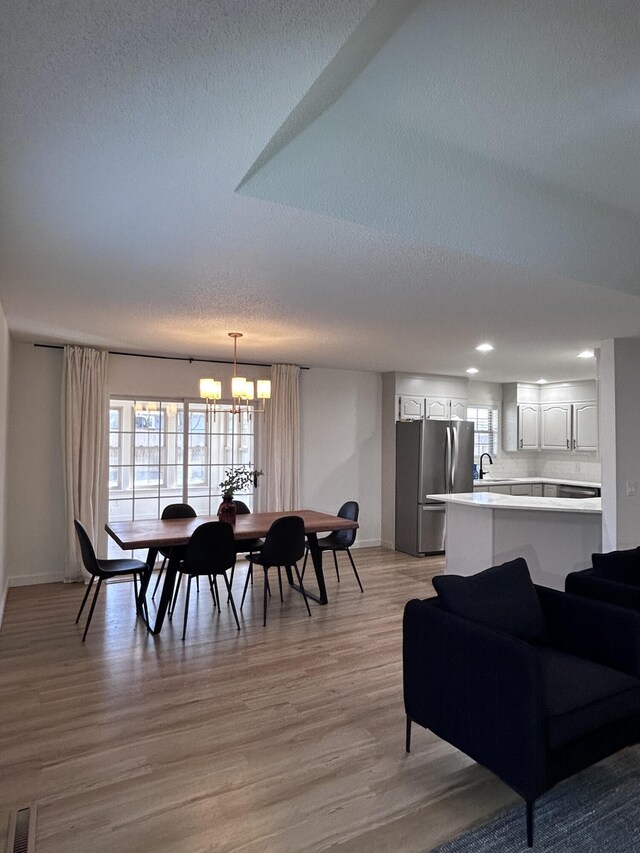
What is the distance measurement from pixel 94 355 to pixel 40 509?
1728 millimetres

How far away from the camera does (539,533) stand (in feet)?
16.3

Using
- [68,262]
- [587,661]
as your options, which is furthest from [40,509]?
[587,661]

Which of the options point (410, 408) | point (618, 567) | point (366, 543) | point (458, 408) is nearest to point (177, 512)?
point (366, 543)

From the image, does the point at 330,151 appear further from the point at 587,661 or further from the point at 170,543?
the point at 170,543

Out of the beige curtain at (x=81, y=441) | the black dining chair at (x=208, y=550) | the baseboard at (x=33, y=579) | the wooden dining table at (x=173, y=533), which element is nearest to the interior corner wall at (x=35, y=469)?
the baseboard at (x=33, y=579)

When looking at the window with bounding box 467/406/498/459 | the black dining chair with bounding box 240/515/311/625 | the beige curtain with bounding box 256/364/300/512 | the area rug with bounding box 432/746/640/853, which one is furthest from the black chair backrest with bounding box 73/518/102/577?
the window with bounding box 467/406/498/459

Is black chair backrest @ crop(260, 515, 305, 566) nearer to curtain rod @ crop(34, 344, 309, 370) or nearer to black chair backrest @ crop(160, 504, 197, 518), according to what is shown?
black chair backrest @ crop(160, 504, 197, 518)

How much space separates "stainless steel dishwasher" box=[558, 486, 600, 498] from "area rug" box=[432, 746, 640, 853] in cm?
565

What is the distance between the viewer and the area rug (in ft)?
6.45

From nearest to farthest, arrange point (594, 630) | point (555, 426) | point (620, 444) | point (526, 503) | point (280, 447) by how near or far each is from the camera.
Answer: point (594, 630) → point (620, 444) → point (526, 503) → point (280, 447) → point (555, 426)

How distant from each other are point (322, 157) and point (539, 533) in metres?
4.05

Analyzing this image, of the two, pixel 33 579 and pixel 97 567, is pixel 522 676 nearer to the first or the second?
pixel 97 567

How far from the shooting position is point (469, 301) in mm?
3621

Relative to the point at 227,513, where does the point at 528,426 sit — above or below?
above
